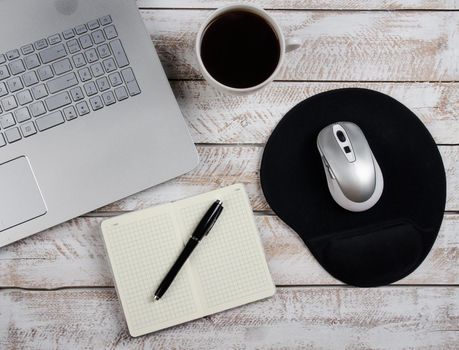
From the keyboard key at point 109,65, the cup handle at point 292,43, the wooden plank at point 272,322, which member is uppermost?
the keyboard key at point 109,65

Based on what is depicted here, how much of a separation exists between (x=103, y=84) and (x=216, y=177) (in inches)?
7.2

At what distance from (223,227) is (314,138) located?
166mm

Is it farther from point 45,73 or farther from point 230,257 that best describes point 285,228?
point 45,73

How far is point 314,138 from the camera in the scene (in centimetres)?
68

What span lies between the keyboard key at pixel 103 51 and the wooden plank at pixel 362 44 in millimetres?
90

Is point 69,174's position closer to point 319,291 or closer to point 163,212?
point 163,212

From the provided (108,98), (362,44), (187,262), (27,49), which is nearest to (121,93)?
(108,98)

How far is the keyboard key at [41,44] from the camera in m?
0.61

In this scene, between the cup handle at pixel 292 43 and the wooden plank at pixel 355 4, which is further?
the wooden plank at pixel 355 4

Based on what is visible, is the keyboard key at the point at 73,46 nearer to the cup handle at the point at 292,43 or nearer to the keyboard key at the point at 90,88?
the keyboard key at the point at 90,88

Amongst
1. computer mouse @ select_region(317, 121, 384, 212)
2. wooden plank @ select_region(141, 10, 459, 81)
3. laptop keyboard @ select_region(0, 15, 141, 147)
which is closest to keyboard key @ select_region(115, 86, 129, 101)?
laptop keyboard @ select_region(0, 15, 141, 147)

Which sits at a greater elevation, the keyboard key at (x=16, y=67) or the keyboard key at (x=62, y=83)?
the keyboard key at (x=16, y=67)

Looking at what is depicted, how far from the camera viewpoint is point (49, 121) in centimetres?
60

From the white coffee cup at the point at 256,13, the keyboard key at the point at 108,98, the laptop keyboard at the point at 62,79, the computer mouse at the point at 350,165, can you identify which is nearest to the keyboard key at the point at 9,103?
the laptop keyboard at the point at 62,79
